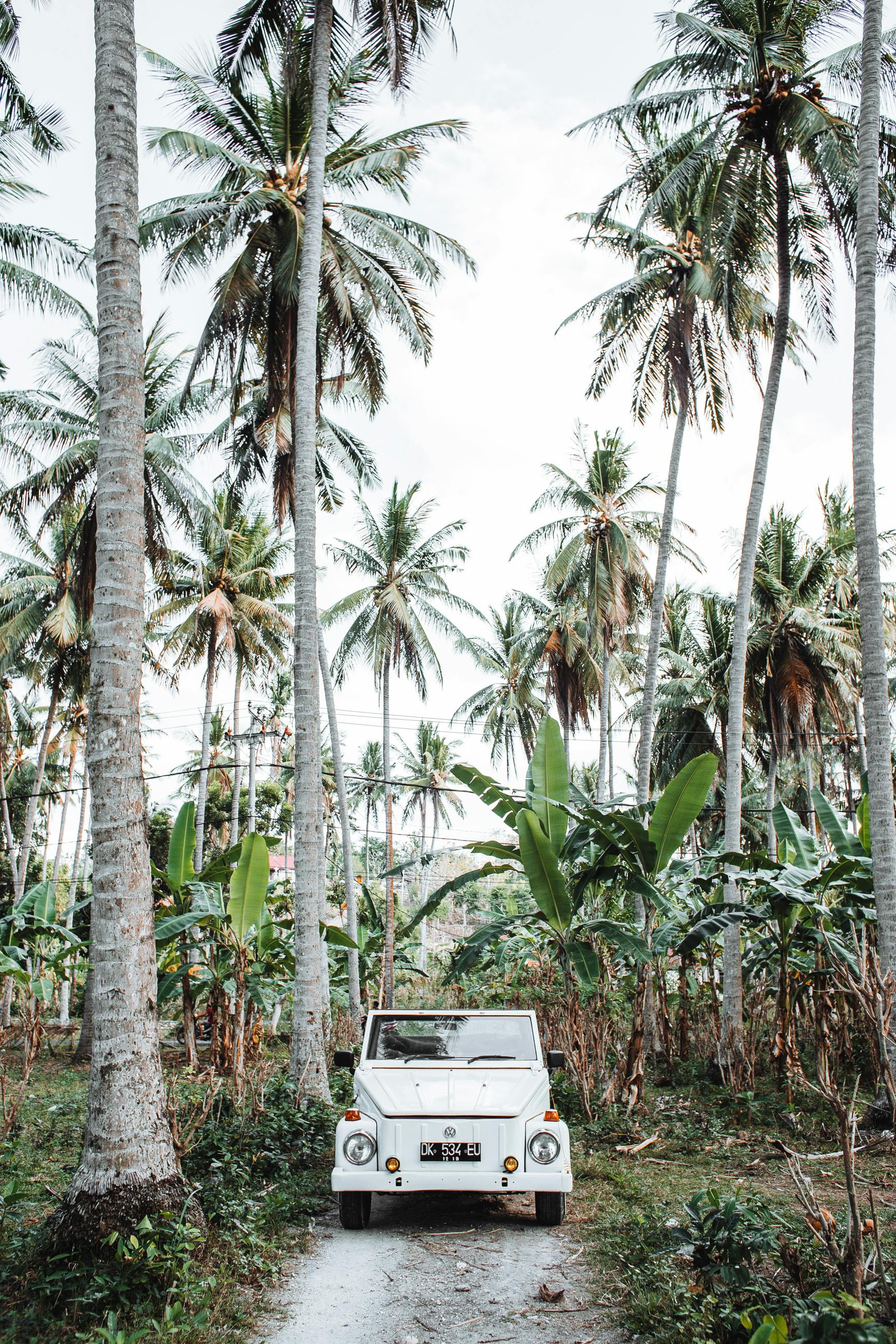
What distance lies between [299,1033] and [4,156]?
1220 centimetres

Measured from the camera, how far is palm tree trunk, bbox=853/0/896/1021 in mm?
7621

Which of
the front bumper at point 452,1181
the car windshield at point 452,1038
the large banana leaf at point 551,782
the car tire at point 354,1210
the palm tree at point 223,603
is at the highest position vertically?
the palm tree at point 223,603

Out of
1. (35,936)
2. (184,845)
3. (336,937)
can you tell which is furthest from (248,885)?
(35,936)

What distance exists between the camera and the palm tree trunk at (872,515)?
25.0 ft

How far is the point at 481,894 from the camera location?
7188 cm

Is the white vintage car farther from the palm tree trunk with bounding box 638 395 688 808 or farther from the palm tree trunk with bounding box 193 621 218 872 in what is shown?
the palm tree trunk with bounding box 193 621 218 872

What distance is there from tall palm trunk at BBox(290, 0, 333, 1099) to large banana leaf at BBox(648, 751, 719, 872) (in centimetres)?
344

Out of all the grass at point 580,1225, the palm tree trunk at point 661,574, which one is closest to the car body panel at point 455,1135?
the grass at point 580,1225

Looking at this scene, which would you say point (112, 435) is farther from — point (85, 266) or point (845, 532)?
point (845, 532)

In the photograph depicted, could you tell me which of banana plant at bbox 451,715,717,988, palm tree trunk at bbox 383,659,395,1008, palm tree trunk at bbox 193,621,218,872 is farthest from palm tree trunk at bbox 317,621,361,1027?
banana plant at bbox 451,715,717,988

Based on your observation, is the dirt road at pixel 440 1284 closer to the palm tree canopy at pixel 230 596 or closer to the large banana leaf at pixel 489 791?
the large banana leaf at pixel 489 791

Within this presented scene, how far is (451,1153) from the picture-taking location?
5.75 meters

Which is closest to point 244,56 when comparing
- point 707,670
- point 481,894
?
point 707,670

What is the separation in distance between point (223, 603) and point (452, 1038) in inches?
686
